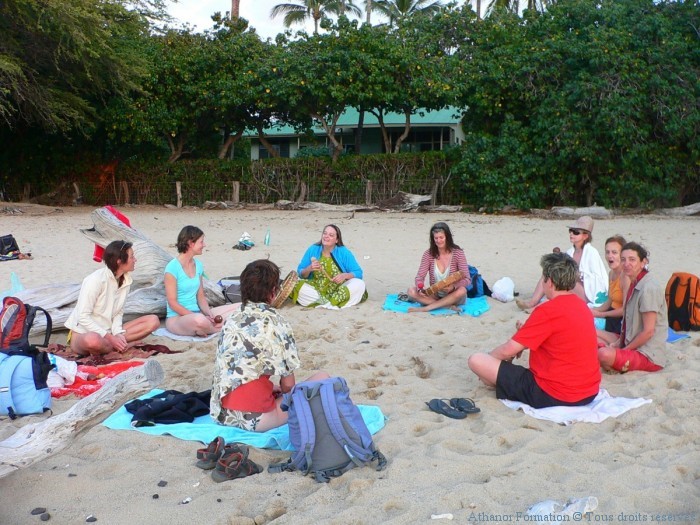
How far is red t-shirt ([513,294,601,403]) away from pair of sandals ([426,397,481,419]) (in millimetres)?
460

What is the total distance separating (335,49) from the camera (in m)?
19.6

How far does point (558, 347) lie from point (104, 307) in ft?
12.2

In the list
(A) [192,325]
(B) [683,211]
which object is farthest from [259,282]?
(B) [683,211]

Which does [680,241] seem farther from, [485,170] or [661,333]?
[661,333]

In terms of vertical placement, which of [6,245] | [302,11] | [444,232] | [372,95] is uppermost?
[302,11]

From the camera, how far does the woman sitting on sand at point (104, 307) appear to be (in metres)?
5.62

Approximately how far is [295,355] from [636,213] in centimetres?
1598

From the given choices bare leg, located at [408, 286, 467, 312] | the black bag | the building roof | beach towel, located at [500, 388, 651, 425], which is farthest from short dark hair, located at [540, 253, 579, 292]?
the building roof

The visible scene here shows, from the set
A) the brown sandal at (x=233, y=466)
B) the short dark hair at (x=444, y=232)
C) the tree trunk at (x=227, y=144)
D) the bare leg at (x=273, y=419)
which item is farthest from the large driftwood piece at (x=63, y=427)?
the tree trunk at (x=227, y=144)

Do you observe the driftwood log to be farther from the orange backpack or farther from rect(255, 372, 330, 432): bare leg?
the orange backpack

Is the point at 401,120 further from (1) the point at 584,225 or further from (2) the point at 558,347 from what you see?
(2) the point at 558,347

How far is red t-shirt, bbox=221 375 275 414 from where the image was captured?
401cm

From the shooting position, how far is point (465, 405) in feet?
14.3

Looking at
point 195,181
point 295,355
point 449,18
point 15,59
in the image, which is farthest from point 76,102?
point 295,355
